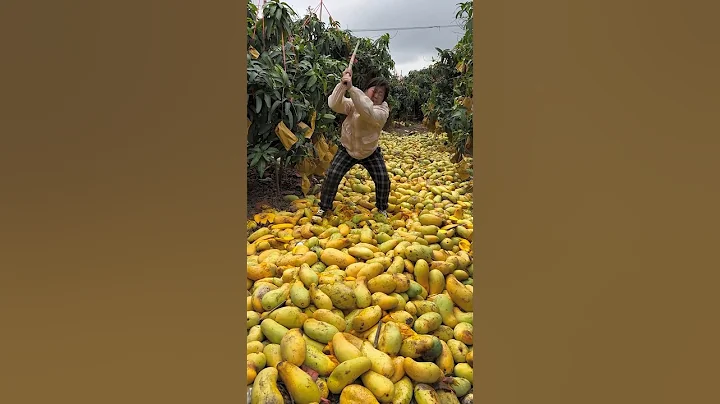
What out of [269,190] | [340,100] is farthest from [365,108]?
[269,190]

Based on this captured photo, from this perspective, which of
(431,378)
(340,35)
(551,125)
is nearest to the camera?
(551,125)

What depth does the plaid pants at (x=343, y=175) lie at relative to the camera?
3.13 m

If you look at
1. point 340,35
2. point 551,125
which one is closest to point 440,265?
point 551,125

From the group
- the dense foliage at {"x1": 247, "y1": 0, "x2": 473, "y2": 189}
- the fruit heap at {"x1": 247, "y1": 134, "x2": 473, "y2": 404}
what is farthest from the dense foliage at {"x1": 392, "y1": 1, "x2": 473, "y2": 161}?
the fruit heap at {"x1": 247, "y1": 134, "x2": 473, "y2": 404}

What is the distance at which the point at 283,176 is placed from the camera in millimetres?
3861

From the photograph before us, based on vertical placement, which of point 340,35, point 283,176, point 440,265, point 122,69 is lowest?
point 440,265

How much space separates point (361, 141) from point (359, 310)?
5.14 feet

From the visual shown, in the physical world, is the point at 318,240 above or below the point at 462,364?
above

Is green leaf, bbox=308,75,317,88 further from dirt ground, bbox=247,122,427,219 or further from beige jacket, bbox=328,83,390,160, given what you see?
dirt ground, bbox=247,122,427,219

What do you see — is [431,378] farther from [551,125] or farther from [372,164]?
[372,164]

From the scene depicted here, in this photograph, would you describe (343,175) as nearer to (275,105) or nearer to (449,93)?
(275,105)

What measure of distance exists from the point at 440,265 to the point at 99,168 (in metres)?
1.70

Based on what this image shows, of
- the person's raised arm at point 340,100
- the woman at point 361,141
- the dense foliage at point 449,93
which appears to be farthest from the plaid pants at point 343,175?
the dense foliage at point 449,93

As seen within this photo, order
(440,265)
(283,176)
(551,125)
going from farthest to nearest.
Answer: (283,176), (440,265), (551,125)
